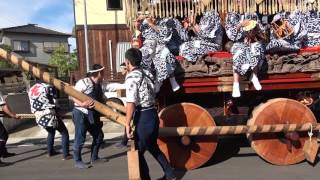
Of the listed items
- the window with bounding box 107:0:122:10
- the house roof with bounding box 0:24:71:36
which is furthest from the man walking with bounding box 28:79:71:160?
the house roof with bounding box 0:24:71:36

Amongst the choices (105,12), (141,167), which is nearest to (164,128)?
(141,167)

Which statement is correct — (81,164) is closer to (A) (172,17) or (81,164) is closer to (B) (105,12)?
(A) (172,17)

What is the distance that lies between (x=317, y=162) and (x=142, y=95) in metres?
2.70

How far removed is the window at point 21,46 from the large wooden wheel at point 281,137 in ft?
127

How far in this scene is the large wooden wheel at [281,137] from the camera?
6039 millimetres

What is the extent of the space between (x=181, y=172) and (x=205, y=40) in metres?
1.84

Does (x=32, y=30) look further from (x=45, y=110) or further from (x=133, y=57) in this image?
(x=133, y=57)

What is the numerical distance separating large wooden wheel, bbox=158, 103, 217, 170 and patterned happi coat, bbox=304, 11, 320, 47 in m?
1.89

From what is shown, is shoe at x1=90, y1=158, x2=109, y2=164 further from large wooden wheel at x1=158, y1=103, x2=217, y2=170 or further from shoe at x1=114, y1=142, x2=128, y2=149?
large wooden wheel at x1=158, y1=103, x2=217, y2=170

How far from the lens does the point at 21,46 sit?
4266cm

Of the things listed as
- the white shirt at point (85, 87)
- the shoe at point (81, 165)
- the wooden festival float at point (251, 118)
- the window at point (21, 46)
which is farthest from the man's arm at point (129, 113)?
the window at point (21, 46)

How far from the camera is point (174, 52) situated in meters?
6.48

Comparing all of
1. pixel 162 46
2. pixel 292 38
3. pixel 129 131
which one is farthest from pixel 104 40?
pixel 129 131

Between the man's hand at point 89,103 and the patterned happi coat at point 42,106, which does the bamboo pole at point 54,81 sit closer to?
the man's hand at point 89,103
